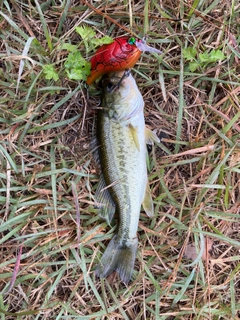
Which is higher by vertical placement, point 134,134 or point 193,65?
point 193,65

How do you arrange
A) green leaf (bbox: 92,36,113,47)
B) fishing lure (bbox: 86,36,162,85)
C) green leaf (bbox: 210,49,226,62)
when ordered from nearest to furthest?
fishing lure (bbox: 86,36,162,85), green leaf (bbox: 92,36,113,47), green leaf (bbox: 210,49,226,62)

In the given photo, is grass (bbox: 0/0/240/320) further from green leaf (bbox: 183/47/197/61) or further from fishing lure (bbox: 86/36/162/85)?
fishing lure (bbox: 86/36/162/85)

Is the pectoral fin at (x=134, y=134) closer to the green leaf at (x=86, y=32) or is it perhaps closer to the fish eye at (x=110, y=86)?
the fish eye at (x=110, y=86)

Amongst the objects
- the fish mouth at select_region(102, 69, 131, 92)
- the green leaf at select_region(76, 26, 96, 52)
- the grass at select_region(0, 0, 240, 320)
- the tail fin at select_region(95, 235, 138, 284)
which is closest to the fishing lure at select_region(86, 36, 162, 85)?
the fish mouth at select_region(102, 69, 131, 92)

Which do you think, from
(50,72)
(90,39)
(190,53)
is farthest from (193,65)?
(50,72)

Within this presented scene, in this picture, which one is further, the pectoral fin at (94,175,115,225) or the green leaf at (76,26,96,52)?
the pectoral fin at (94,175,115,225)

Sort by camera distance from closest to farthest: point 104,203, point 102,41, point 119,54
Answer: point 119,54
point 102,41
point 104,203

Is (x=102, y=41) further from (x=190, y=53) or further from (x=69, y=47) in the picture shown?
(x=190, y=53)
